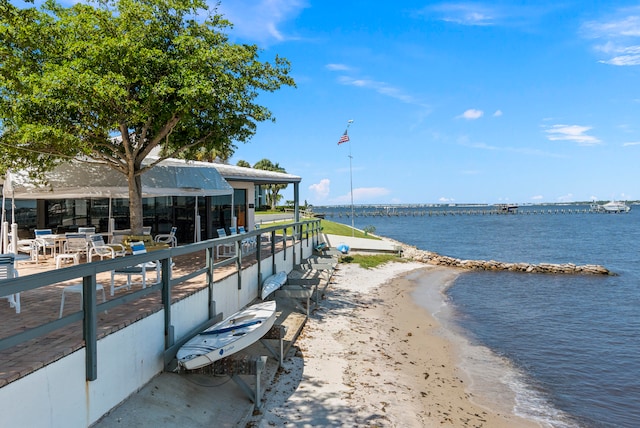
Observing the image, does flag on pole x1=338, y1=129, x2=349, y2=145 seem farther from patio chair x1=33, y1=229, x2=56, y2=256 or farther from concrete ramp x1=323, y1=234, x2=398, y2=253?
patio chair x1=33, y1=229, x2=56, y2=256

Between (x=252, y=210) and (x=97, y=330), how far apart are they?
16.7 metres

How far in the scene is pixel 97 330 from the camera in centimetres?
499

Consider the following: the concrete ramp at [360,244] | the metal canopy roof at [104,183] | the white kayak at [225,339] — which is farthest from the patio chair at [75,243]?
the concrete ramp at [360,244]

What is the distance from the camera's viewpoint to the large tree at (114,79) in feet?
31.7

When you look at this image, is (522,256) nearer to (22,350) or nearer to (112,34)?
(112,34)

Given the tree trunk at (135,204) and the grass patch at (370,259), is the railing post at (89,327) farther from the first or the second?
the grass patch at (370,259)

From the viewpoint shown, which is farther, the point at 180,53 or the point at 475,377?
the point at 180,53

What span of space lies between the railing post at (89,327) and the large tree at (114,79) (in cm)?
588

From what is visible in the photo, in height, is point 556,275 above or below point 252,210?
below

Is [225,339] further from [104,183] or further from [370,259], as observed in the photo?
[370,259]

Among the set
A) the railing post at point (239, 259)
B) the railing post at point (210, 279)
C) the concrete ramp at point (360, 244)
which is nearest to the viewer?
the railing post at point (210, 279)

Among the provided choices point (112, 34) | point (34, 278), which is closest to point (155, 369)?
point (34, 278)

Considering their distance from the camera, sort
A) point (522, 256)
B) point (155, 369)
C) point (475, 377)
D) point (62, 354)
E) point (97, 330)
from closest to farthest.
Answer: point (62, 354) < point (97, 330) < point (155, 369) < point (475, 377) < point (522, 256)

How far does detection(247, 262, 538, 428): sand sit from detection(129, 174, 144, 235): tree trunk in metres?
5.81
